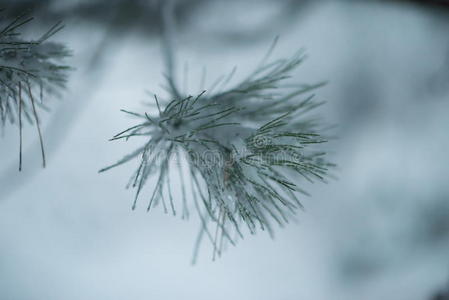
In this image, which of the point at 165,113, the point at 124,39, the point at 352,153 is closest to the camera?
the point at 165,113

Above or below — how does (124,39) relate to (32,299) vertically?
above

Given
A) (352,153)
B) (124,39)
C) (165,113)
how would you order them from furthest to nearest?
1. (352,153)
2. (124,39)
3. (165,113)

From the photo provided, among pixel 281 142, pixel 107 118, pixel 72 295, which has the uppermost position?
pixel 107 118

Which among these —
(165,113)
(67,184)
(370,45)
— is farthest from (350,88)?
(67,184)

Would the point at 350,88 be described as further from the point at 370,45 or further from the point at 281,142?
the point at 281,142

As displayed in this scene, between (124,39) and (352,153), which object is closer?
(124,39)

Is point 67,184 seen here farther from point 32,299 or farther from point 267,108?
point 267,108

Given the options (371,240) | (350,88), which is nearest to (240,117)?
(350,88)
